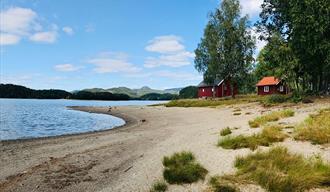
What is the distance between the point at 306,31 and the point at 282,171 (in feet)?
111

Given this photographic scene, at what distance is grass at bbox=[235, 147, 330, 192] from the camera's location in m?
9.55

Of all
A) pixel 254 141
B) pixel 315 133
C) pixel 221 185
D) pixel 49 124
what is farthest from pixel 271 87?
pixel 221 185

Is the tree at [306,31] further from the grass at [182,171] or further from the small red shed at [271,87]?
the small red shed at [271,87]

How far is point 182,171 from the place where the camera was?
11438 millimetres

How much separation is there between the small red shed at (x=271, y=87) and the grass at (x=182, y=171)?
7891 centimetres

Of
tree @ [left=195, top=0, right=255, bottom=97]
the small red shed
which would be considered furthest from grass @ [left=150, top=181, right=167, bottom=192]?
the small red shed

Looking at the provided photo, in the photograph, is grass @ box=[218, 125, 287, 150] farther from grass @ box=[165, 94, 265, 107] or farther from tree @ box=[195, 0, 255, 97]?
tree @ box=[195, 0, 255, 97]

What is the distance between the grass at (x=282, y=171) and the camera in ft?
31.3

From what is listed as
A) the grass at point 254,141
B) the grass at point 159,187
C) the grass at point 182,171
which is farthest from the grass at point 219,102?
the grass at point 159,187

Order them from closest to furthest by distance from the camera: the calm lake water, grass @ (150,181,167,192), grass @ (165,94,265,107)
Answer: grass @ (150,181,167,192)
the calm lake water
grass @ (165,94,265,107)

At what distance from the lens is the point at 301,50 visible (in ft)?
139

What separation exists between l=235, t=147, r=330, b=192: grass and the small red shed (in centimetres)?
7905

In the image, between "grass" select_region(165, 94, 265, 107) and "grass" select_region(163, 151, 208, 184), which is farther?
"grass" select_region(165, 94, 265, 107)

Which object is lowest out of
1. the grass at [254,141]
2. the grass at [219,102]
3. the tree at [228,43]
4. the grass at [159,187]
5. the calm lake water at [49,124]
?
the calm lake water at [49,124]
